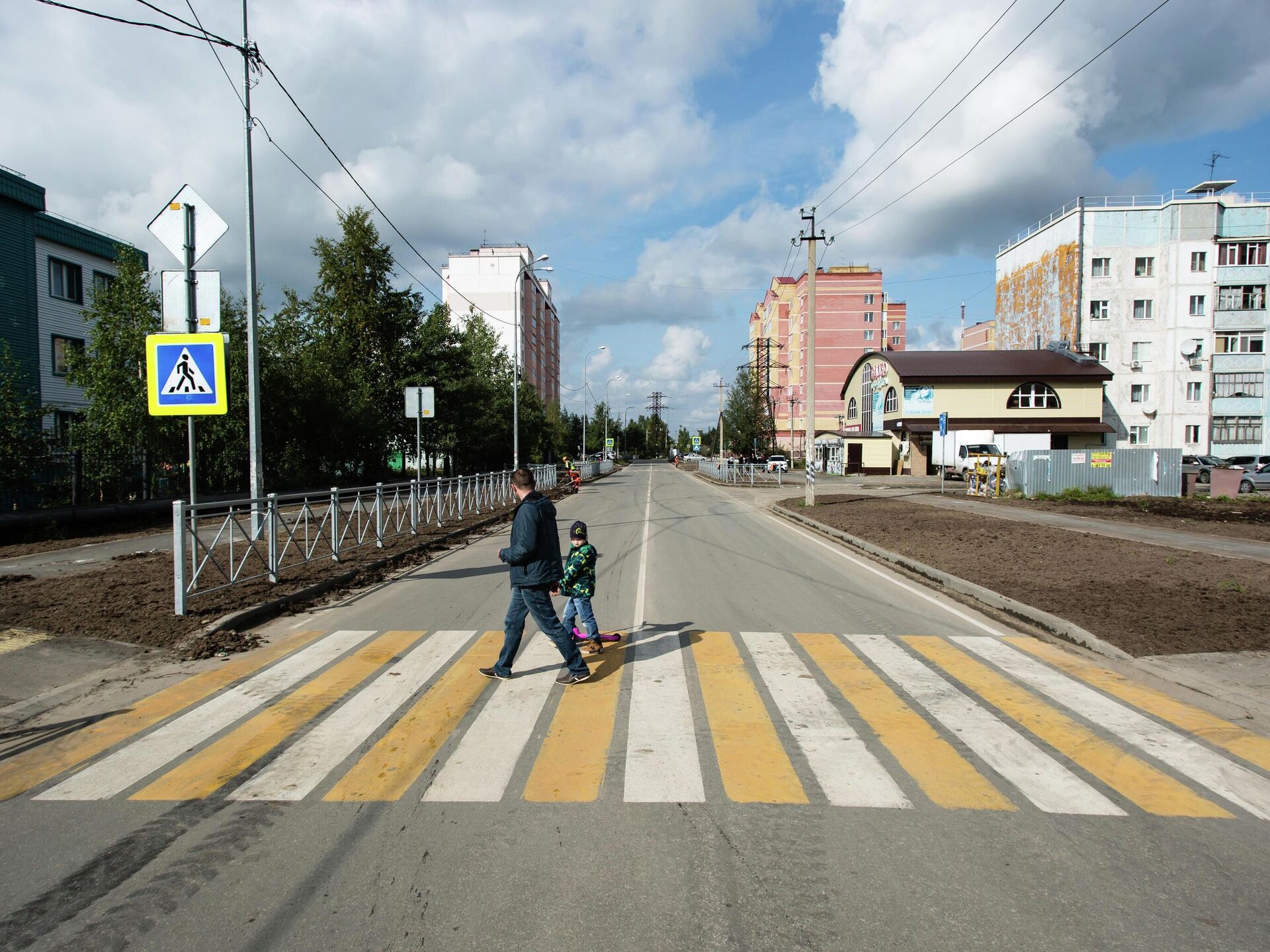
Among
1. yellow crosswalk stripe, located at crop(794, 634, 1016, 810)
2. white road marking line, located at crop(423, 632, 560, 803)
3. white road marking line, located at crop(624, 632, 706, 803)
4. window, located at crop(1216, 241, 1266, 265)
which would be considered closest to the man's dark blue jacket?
white road marking line, located at crop(423, 632, 560, 803)

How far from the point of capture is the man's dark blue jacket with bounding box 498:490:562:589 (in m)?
6.09

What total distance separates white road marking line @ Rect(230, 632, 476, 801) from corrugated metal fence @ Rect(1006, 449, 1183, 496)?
94.7 feet

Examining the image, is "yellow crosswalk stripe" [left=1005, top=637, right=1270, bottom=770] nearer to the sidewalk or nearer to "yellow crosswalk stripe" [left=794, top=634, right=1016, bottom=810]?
"yellow crosswalk stripe" [left=794, top=634, right=1016, bottom=810]

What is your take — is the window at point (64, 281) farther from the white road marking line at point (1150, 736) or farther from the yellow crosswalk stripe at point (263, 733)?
the white road marking line at point (1150, 736)

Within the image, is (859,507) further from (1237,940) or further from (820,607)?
→ (1237,940)

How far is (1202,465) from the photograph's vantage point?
40.8 metres

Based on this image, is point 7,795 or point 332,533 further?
point 332,533

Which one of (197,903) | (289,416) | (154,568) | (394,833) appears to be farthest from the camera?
(289,416)

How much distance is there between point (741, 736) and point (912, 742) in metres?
1.11

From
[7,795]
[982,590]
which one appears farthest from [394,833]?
[982,590]

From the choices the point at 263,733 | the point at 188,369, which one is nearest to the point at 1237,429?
the point at 188,369

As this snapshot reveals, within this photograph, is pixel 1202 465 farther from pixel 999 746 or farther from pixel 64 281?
pixel 64 281

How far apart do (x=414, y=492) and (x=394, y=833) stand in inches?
578

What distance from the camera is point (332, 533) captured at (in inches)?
495
